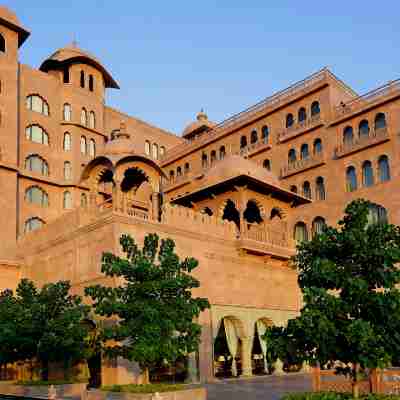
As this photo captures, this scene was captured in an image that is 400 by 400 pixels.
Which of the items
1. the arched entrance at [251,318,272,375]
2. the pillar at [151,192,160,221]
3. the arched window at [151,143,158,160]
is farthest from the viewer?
the arched window at [151,143,158,160]

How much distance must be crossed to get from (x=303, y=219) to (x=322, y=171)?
11.9 ft

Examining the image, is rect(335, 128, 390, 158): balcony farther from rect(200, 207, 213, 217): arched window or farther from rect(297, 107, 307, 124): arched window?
rect(200, 207, 213, 217): arched window

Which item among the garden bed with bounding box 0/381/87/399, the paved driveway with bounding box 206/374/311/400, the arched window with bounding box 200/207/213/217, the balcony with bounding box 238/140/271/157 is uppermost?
the balcony with bounding box 238/140/271/157

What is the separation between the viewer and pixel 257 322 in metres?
25.4

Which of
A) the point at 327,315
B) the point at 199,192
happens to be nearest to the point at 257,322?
the point at 199,192

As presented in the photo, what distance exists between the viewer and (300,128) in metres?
39.4

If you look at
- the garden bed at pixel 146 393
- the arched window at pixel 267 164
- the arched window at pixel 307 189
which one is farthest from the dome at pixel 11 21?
the garden bed at pixel 146 393

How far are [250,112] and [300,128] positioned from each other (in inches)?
242

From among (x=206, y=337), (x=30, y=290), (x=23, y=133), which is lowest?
(x=206, y=337)

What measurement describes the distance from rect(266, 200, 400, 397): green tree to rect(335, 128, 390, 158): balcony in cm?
2302

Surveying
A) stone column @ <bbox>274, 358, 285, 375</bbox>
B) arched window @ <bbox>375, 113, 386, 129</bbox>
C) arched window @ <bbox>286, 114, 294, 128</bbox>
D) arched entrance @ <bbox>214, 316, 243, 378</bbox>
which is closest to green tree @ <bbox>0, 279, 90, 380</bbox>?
arched entrance @ <bbox>214, 316, 243, 378</bbox>

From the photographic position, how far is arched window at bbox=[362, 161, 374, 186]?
3483 cm

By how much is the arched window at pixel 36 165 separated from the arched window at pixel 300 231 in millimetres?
17919

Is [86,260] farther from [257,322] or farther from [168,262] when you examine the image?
[257,322]
